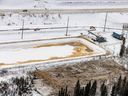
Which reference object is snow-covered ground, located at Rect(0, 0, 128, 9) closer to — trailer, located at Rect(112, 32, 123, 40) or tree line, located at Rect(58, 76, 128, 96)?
trailer, located at Rect(112, 32, 123, 40)

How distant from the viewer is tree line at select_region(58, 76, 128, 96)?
19.0m

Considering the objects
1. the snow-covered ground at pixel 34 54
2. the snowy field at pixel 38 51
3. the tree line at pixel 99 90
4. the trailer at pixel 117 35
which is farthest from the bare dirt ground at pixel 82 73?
the trailer at pixel 117 35

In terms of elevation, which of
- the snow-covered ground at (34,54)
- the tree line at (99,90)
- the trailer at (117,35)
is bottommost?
the tree line at (99,90)

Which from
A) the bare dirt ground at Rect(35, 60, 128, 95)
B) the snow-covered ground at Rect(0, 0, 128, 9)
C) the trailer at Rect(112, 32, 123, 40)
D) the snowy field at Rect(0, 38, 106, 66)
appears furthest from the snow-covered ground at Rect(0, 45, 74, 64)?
the snow-covered ground at Rect(0, 0, 128, 9)

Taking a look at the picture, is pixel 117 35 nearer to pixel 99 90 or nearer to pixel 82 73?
pixel 82 73

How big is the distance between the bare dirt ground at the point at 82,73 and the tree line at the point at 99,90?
84cm

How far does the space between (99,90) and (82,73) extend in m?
2.26

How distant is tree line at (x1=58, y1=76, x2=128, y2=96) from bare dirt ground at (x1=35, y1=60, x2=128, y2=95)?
84 cm

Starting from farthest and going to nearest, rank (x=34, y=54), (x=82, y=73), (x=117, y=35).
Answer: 1. (x=117, y=35)
2. (x=34, y=54)
3. (x=82, y=73)

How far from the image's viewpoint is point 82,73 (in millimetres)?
22391

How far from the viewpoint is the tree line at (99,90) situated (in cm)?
1903

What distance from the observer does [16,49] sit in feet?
82.4

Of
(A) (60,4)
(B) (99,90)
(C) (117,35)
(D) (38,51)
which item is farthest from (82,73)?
(A) (60,4)

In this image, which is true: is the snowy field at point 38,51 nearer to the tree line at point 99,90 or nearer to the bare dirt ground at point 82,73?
the bare dirt ground at point 82,73
